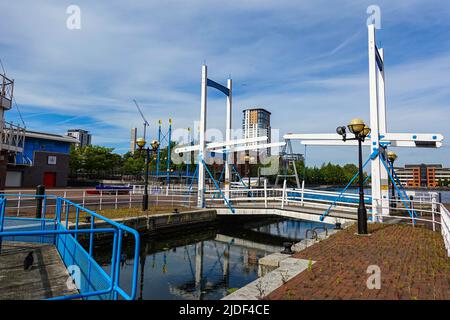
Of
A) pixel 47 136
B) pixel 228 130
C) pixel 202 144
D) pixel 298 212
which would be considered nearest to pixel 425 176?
pixel 228 130

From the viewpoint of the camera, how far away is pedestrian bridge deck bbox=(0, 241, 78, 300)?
4.55 m

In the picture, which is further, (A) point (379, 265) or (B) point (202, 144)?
(B) point (202, 144)

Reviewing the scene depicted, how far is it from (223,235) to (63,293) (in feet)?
36.9

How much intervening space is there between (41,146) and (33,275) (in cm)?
4119

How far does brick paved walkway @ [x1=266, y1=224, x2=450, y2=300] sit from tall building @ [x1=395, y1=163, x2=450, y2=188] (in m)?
164

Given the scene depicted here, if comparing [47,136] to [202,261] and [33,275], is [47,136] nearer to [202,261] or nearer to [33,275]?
[202,261]

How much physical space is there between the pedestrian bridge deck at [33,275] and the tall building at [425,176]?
170103mm

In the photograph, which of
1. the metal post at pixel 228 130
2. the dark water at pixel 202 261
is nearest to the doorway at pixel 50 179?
the metal post at pixel 228 130

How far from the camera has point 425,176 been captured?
150 metres

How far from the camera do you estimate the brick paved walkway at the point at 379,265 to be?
4516 mm
